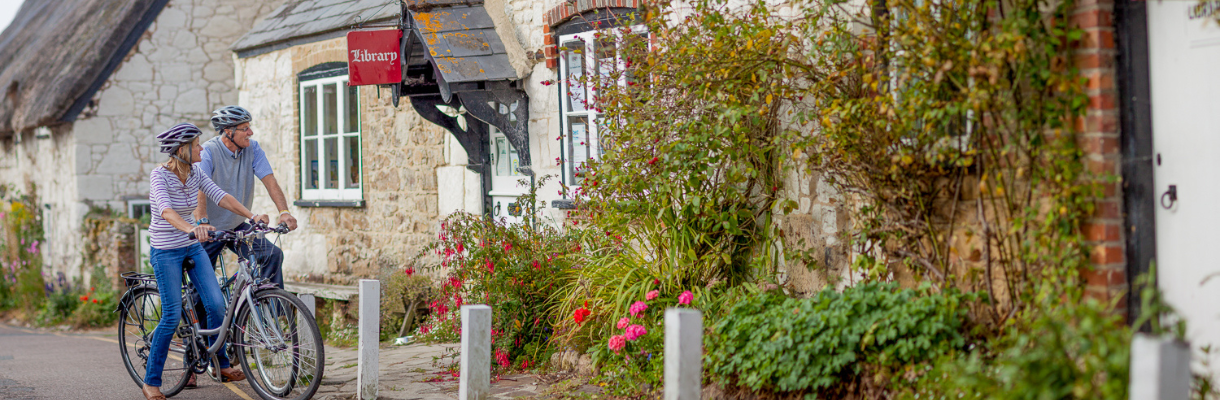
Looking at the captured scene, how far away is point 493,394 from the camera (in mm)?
5371

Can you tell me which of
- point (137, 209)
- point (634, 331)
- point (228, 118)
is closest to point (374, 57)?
point (228, 118)

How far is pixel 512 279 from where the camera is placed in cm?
A: 616

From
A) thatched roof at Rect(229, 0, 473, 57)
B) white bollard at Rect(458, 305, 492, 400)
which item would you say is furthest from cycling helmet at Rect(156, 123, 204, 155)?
thatched roof at Rect(229, 0, 473, 57)

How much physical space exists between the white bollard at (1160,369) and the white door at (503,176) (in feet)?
20.1

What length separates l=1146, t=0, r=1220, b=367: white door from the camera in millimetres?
3412

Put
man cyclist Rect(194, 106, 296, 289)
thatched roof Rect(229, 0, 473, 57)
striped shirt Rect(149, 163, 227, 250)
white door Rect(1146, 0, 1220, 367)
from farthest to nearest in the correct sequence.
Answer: thatched roof Rect(229, 0, 473, 57), man cyclist Rect(194, 106, 296, 289), striped shirt Rect(149, 163, 227, 250), white door Rect(1146, 0, 1220, 367)

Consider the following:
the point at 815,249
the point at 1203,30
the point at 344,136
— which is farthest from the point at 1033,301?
the point at 344,136

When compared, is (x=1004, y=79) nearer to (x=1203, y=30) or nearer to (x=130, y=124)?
(x=1203, y=30)

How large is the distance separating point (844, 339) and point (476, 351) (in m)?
1.71

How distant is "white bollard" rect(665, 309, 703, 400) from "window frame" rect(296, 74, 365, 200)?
22.5 ft

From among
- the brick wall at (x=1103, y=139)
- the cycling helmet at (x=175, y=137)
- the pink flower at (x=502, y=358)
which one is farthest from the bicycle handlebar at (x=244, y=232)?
the brick wall at (x=1103, y=139)

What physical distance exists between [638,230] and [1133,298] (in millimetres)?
2845

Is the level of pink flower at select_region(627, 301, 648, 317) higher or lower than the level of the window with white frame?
lower

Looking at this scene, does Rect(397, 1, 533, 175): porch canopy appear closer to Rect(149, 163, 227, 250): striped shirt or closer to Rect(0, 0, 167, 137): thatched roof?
Rect(149, 163, 227, 250): striped shirt
